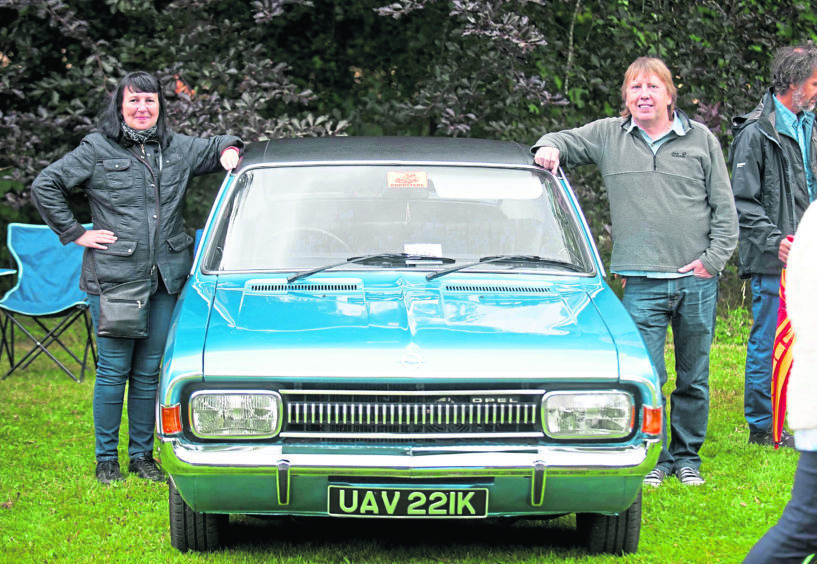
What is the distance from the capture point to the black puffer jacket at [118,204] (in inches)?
215

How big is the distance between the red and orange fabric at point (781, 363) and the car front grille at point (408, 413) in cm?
249

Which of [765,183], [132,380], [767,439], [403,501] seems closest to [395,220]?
[403,501]

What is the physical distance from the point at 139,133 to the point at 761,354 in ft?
12.1

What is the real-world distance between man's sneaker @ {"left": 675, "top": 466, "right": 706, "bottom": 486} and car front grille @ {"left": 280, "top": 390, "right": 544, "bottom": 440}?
1943 mm

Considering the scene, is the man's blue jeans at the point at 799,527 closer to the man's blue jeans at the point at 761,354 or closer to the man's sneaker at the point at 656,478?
the man's sneaker at the point at 656,478

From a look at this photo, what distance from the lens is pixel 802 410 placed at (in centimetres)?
295

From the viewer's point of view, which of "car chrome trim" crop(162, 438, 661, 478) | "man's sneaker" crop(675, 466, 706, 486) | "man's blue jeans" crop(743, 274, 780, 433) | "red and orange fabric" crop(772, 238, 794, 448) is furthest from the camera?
"man's blue jeans" crop(743, 274, 780, 433)

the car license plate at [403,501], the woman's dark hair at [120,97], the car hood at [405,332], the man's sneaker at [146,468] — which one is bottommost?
the man's sneaker at [146,468]

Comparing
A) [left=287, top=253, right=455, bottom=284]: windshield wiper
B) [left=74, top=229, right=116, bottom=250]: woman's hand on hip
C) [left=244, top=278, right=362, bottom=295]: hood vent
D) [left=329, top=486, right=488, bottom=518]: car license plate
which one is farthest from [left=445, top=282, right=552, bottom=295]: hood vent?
[left=74, top=229, right=116, bottom=250]: woman's hand on hip

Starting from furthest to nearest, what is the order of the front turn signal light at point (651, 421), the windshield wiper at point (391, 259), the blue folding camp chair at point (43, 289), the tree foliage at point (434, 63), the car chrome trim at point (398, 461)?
1. the tree foliage at point (434, 63)
2. the blue folding camp chair at point (43, 289)
3. the windshield wiper at point (391, 259)
4. the front turn signal light at point (651, 421)
5. the car chrome trim at point (398, 461)

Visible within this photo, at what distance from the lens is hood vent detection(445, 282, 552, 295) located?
436 cm

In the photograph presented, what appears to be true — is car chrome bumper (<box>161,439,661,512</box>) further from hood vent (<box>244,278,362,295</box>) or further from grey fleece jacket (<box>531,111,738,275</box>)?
grey fleece jacket (<box>531,111,738,275</box>)

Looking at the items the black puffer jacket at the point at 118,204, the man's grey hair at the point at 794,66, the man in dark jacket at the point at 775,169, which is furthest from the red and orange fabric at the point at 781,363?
the black puffer jacket at the point at 118,204

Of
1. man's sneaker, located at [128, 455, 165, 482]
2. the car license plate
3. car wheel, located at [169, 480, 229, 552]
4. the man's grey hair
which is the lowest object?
man's sneaker, located at [128, 455, 165, 482]
